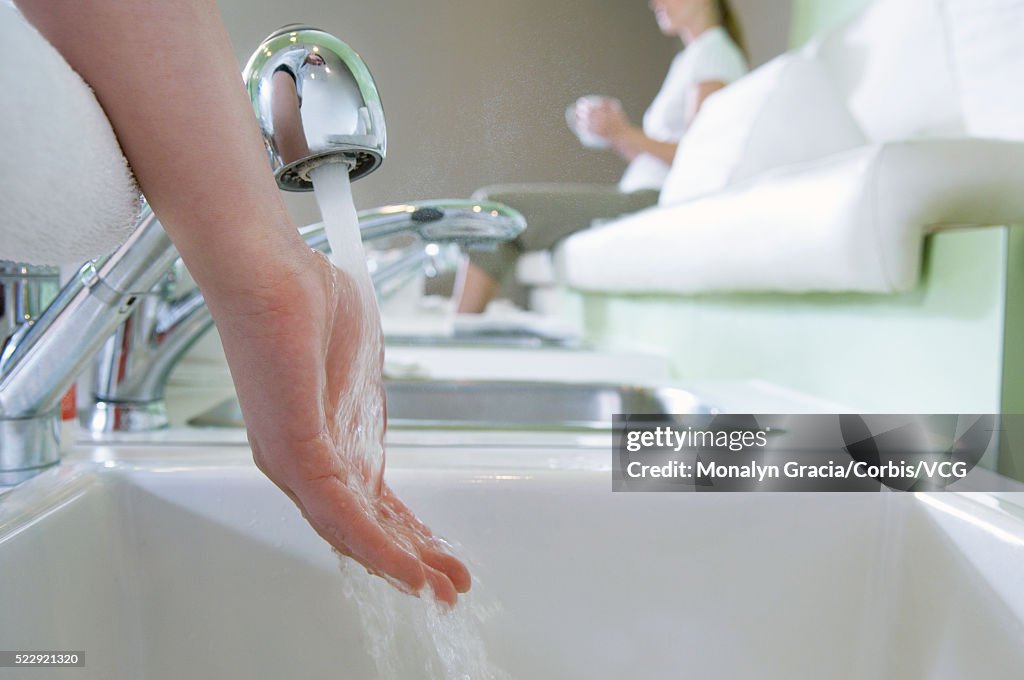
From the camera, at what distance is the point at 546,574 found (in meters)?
0.37

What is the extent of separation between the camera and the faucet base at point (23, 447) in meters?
0.35

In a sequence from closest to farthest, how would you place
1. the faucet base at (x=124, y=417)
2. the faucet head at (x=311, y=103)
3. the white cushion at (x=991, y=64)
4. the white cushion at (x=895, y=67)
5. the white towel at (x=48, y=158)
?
1. the white towel at (x=48, y=158)
2. the faucet head at (x=311, y=103)
3. the faucet base at (x=124, y=417)
4. the white cushion at (x=991, y=64)
5. the white cushion at (x=895, y=67)

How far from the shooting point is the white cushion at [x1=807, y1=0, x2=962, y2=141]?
0.69 meters

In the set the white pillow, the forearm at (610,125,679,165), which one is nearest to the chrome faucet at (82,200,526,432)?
the forearm at (610,125,679,165)

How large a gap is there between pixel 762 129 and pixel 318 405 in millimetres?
533

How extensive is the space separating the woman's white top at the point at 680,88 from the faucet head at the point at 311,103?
28 cm

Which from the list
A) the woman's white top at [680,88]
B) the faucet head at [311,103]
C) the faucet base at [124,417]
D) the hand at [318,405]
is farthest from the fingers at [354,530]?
the woman's white top at [680,88]

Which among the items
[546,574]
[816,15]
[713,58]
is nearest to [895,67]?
[816,15]

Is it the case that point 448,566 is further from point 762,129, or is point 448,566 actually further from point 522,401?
point 762,129

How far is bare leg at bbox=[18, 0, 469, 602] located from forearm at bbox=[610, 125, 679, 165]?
0.27 meters

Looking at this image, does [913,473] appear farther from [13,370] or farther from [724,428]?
[13,370]

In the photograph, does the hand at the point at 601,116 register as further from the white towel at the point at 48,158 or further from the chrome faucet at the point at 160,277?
the white towel at the point at 48,158

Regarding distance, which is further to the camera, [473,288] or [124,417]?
[473,288]

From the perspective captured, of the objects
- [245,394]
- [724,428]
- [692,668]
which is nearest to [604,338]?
[724,428]
